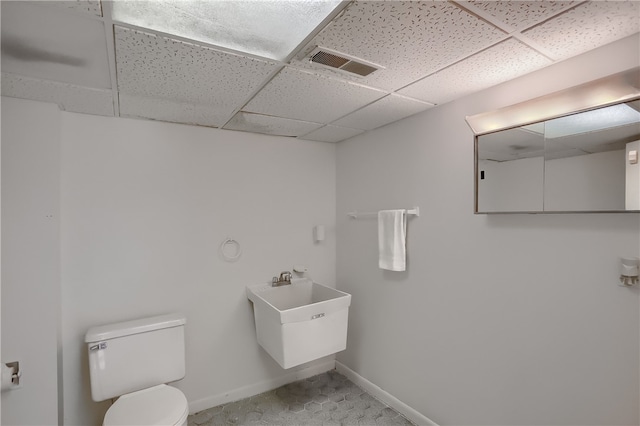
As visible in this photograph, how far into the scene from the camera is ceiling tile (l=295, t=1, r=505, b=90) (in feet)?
3.51

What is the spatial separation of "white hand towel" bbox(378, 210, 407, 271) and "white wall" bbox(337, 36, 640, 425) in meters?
0.08

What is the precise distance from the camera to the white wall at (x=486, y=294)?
132cm

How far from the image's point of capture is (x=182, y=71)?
1.48 meters

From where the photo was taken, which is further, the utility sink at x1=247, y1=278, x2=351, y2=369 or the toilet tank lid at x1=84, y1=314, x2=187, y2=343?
the utility sink at x1=247, y1=278, x2=351, y2=369

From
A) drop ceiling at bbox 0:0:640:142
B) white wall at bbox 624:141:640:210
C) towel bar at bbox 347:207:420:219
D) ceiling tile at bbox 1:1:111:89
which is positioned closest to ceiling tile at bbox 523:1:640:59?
drop ceiling at bbox 0:0:640:142

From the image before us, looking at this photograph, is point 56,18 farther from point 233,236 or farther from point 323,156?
point 323,156

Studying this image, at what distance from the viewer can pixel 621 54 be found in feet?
4.16

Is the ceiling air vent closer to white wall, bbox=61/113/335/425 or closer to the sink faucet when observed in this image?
white wall, bbox=61/113/335/425

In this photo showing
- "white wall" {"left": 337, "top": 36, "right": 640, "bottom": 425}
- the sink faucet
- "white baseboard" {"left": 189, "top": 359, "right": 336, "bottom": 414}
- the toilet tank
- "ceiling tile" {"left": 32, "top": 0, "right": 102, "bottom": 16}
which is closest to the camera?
"ceiling tile" {"left": 32, "top": 0, "right": 102, "bottom": 16}

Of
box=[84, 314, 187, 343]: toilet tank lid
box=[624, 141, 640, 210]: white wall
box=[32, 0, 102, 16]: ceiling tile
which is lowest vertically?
box=[84, 314, 187, 343]: toilet tank lid

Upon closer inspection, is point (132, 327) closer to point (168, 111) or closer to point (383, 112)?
point (168, 111)

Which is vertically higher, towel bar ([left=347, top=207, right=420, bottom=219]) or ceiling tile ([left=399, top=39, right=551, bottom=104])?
ceiling tile ([left=399, top=39, right=551, bottom=104])

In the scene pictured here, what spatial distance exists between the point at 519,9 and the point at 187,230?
2282 mm

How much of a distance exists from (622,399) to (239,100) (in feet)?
7.72
